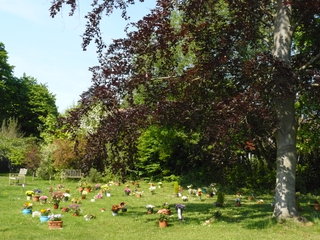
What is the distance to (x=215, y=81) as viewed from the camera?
33.2ft

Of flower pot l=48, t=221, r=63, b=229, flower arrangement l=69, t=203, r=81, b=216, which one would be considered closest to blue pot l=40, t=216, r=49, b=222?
flower pot l=48, t=221, r=63, b=229

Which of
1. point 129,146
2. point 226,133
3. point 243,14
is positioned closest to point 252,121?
point 226,133

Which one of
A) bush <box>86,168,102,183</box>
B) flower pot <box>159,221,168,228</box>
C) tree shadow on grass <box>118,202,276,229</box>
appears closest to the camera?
flower pot <box>159,221,168,228</box>

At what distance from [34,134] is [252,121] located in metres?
43.7

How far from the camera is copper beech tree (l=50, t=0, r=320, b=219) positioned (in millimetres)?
Result: 8031

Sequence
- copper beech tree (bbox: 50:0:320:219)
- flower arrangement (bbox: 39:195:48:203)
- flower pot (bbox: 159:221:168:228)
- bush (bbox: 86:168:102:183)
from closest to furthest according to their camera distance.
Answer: copper beech tree (bbox: 50:0:320:219) → flower pot (bbox: 159:221:168:228) → flower arrangement (bbox: 39:195:48:203) → bush (bbox: 86:168:102:183)

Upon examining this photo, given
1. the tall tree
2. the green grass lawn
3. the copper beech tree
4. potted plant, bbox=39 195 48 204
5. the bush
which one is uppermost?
the tall tree

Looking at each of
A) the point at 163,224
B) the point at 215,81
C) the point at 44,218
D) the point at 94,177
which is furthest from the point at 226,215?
the point at 94,177

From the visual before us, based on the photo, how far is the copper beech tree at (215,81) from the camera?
8.03 metres

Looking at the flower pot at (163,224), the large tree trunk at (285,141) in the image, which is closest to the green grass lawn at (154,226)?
the flower pot at (163,224)

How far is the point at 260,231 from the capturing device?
8.63 meters

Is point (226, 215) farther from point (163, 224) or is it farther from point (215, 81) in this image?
point (215, 81)

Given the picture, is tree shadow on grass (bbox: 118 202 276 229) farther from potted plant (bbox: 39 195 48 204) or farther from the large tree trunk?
potted plant (bbox: 39 195 48 204)

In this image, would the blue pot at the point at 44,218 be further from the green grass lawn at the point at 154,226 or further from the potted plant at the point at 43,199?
the potted plant at the point at 43,199
